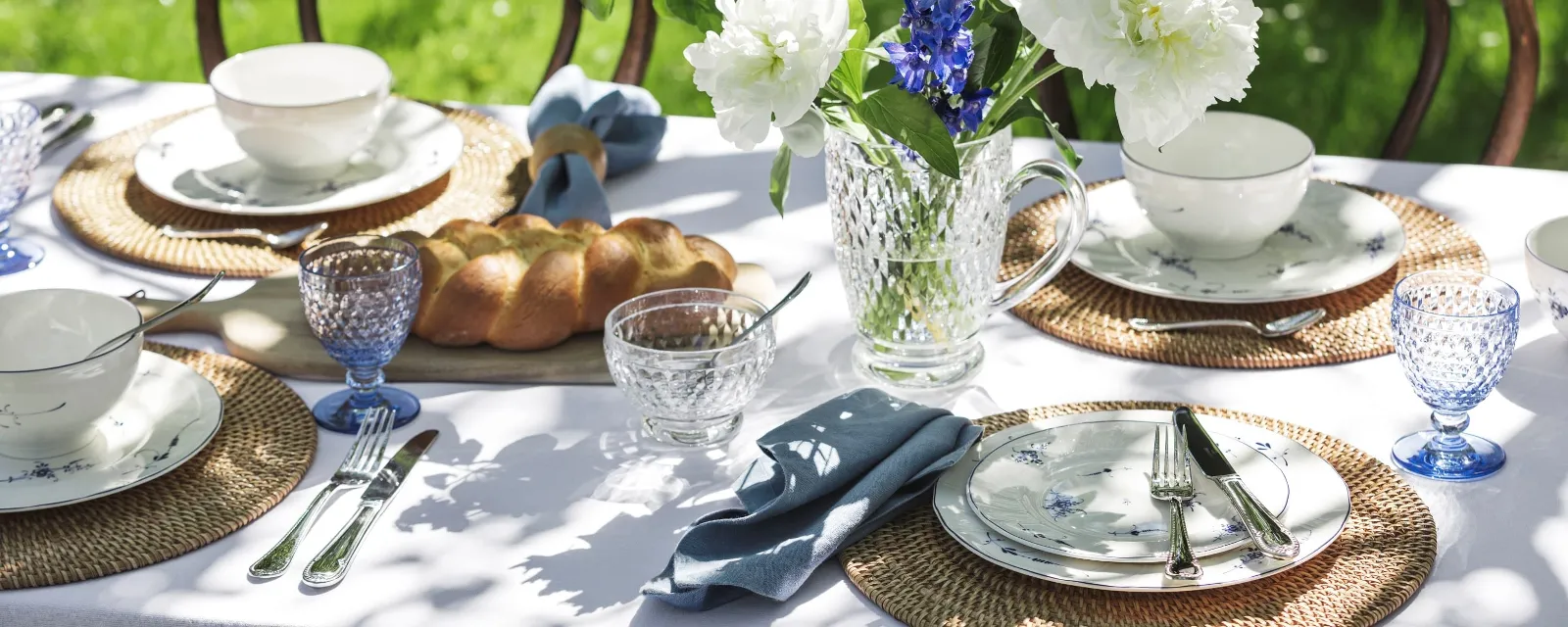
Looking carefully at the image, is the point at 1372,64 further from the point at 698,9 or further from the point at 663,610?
the point at 663,610

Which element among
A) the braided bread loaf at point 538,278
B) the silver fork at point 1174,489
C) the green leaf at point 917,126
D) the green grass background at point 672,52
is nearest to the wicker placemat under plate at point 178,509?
the braided bread loaf at point 538,278

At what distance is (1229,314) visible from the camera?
1.29 meters

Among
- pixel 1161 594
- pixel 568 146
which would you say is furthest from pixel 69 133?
pixel 1161 594

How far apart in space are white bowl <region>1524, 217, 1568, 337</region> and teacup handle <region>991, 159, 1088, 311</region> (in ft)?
1.15

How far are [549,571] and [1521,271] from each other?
3.03ft

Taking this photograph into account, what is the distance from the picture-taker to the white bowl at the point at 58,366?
1.03m

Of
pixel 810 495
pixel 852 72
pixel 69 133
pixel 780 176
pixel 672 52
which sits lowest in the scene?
pixel 672 52

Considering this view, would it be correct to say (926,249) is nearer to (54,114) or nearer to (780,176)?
(780,176)

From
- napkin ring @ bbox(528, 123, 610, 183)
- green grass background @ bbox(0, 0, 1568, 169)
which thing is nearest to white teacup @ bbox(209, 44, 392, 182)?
napkin ring @ bbox(528, 123, 610, 183)

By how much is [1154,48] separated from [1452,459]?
372 mm

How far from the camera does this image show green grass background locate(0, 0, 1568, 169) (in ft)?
10.9

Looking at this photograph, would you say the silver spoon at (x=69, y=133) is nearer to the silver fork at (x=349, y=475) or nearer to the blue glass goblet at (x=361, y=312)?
the blue glass goblet at (x=361, y=312)

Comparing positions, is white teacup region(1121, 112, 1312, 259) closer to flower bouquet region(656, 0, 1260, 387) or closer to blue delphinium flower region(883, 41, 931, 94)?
flower bouquet region(656, 0, 1260, 387)

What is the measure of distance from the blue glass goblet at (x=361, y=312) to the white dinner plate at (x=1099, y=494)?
0.45 meters
